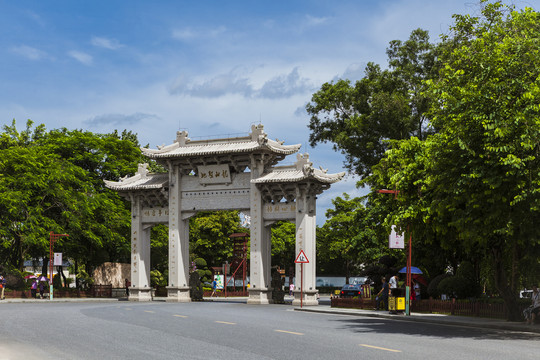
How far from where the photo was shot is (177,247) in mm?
47438

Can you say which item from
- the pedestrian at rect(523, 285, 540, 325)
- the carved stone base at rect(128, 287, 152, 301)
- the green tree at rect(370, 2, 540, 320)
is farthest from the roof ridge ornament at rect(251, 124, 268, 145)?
the pedestrian at rect(523, 285, 540, 325)

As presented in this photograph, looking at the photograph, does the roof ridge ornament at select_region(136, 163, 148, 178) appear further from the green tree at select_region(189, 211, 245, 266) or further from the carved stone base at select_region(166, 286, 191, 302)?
the green tree at select_region(189, 211, 245, 266)

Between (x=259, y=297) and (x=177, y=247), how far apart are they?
6.83 m

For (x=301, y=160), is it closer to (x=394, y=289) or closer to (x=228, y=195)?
(x=228, y=195)

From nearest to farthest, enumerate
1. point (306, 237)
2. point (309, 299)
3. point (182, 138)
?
point (309, 299)
point (306, 237)
point (182, 138)

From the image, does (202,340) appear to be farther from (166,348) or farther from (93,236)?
(93,236)

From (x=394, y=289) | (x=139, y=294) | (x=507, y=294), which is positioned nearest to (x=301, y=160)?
(x=394, y=289)

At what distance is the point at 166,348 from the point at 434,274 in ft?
100

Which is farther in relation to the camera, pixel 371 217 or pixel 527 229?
pixel 371 217

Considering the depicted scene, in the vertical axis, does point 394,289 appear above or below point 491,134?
below

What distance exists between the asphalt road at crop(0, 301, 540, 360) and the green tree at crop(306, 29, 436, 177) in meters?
25.4

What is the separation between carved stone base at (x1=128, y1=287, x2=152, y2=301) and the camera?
4919cm

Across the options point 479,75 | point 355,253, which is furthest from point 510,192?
point 355,253

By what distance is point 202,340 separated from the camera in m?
17.8
